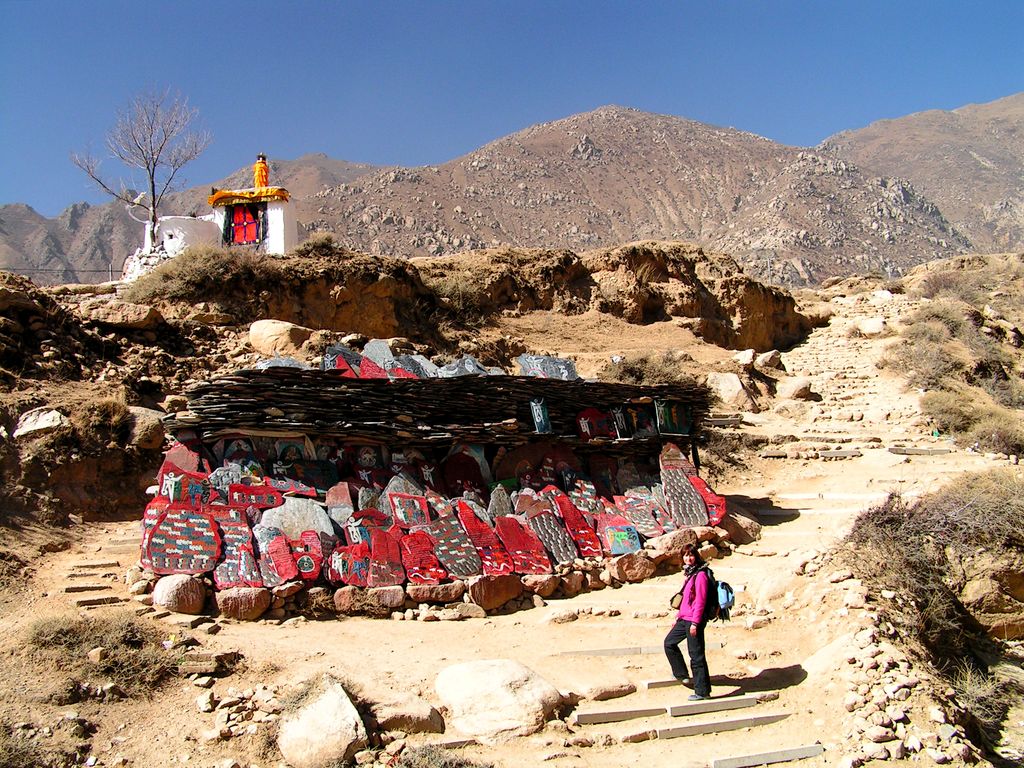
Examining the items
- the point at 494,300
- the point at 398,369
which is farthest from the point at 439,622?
the point at 494,300

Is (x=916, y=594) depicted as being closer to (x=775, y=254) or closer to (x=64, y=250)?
(x=775, y=254)

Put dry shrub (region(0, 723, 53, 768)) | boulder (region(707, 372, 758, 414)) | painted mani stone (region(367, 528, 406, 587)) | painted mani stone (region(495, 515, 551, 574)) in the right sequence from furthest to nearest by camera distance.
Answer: boulder (region(707, 372, 758, 414)) → painted mani stone (region(495, 515, 551, 574)) → painted mani stone (region(367, 528, 406, 587)) → dry shrub (region(0, 723, 53, 768))

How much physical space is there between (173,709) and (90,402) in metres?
5.79

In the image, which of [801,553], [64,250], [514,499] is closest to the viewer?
[801,553]

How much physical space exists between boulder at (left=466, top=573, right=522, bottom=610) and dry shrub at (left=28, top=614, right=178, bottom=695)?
2.95 metres

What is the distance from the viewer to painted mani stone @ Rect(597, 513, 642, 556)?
8.88 metres

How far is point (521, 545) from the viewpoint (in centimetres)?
824

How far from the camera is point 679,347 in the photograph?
20.2 m

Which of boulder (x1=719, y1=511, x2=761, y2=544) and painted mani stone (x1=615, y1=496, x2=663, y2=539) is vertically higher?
painted mani stone (x1=615, y1=496, x2=663, y2=539)

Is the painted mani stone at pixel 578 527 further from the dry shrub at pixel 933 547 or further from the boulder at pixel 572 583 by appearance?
the dry shrub at pixel 933 547

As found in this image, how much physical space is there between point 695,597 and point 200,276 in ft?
38.5

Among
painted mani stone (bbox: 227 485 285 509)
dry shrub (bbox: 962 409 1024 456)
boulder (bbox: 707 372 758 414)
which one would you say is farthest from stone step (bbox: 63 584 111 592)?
dry shrub (bbox: 962 409 1024 456)

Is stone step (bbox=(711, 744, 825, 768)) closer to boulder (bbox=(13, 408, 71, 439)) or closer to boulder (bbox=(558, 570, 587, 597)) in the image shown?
boulder (bbox=(558, 570, 587, 597))

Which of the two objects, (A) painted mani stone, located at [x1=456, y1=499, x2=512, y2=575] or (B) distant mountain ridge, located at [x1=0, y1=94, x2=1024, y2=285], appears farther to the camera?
(B) distant mountain ridge, located at [x1=0, y1=94, x2=1024, y2=285]
